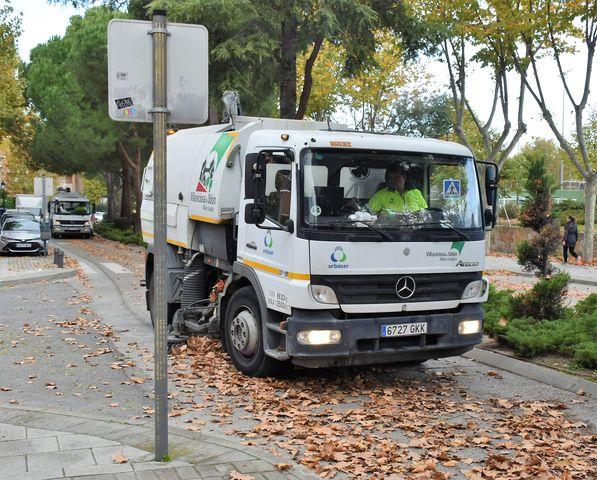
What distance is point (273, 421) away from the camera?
594 centimetres

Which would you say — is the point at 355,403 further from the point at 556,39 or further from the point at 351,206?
the point at 556,39

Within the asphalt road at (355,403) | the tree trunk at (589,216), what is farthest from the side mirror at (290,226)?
the tree trunk at (589,216)

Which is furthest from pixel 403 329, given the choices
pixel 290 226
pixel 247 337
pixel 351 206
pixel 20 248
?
pixel 20 248

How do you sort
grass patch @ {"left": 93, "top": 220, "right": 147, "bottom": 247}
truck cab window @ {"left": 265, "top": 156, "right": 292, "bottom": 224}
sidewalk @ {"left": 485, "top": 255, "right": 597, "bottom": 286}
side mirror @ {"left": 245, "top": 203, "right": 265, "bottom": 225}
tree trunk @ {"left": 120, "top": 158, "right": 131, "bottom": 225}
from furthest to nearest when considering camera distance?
tree trunk @ {"left": 120, "top": 158, "right": 131, "bottom": 225} < grass patch @ {"left": 93, "top": 220, "right": 147, "bottom": 247} < sidewalk @ {"left": 485, "top": 255, "right": 597, "bottom": 286} < side mirror @ {"left": 245, "top": 203, "right": 265, "bottom": 225} < truck cab window @ {"left": 265, "top": 156, "right": 292, "bottom": 224}

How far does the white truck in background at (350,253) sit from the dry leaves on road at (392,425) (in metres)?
0.39

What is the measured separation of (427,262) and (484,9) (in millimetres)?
16875

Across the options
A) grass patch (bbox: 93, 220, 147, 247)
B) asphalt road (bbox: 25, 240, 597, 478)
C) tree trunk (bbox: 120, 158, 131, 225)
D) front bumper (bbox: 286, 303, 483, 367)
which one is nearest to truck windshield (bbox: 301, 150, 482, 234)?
front bumper (bbox: 286, 303, 483, 367)

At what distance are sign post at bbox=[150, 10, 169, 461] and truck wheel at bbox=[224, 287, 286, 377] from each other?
8.36 feet

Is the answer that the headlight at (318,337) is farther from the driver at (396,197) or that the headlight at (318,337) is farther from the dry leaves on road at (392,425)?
the driver at (396,197)

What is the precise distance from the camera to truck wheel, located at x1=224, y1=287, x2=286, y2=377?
7.15m

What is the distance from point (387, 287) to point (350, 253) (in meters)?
0.52

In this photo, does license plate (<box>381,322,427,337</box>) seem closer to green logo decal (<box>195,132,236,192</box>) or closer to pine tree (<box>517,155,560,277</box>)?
green logo decal (<box>195,132,236,192</box>)

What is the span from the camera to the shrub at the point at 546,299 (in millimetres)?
9203

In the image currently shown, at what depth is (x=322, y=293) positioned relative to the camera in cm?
646
